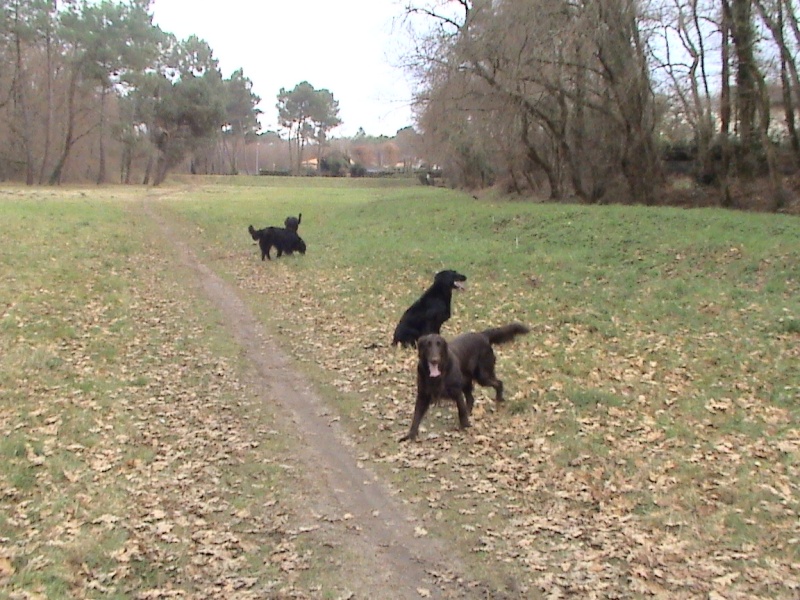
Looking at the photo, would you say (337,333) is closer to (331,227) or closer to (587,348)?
(587,348)

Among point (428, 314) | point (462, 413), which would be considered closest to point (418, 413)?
point (462, 413)

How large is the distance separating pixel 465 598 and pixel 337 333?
8185 millimetres

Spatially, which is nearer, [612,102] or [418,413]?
[418,413]

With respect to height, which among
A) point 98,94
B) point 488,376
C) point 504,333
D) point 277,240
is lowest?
point 488,376

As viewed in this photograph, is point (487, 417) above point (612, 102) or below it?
below

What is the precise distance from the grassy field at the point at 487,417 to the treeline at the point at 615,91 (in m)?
7.86

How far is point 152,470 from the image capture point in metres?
6.93

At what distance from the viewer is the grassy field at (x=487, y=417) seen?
5.33m

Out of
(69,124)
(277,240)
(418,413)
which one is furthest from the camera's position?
(69,124)

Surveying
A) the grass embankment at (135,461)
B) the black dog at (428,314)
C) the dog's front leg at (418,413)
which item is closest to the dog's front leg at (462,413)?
the dog's front leg at (418,413)

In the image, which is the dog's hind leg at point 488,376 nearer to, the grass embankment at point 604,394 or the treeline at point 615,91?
the grass embankment at point 604,394

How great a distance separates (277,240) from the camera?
70.9 ft

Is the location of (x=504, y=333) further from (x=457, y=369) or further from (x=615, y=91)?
(x=615, y=91)

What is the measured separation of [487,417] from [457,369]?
1.03 m
